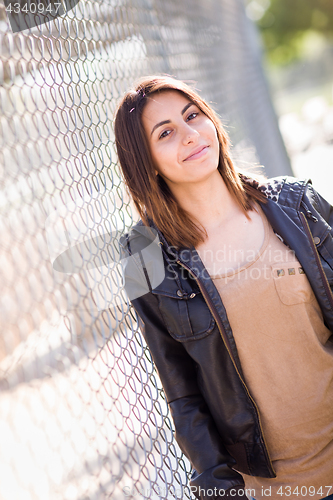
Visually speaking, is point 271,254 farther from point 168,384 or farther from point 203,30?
point 203,30

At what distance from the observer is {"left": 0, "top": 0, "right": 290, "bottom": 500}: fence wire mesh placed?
1470 millimetres

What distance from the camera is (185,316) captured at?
1.77 m

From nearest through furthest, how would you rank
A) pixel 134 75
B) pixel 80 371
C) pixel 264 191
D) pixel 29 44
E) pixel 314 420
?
pixel 29 44
pixel 80 371
pixel 314 420
pixel 264 191
pixel 134 75

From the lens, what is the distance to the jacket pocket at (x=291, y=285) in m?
1.78

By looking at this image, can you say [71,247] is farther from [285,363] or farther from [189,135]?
[285,363]

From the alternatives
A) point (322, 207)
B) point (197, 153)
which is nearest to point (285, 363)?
point (322, 207)

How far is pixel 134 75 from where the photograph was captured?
8.34ft

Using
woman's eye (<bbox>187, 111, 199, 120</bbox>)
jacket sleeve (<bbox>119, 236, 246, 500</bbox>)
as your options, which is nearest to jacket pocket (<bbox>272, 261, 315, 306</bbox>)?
jacket sleeve (<bbox>119, 236, 246, 500</bbox>)

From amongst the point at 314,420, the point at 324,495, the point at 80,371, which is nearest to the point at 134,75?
the point at 80,371

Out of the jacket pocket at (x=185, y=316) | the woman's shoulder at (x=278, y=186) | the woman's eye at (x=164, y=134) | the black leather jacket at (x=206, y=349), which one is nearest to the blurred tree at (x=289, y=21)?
the woman's shoulder at (x=278, y=186)

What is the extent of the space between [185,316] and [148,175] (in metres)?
0.61

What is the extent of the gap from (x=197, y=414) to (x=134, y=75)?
184 cm

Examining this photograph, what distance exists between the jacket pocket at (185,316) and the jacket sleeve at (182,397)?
0.03 meters

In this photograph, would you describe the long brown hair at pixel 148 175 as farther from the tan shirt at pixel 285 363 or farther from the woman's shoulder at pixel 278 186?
the tan shirt at pixel 285 363
